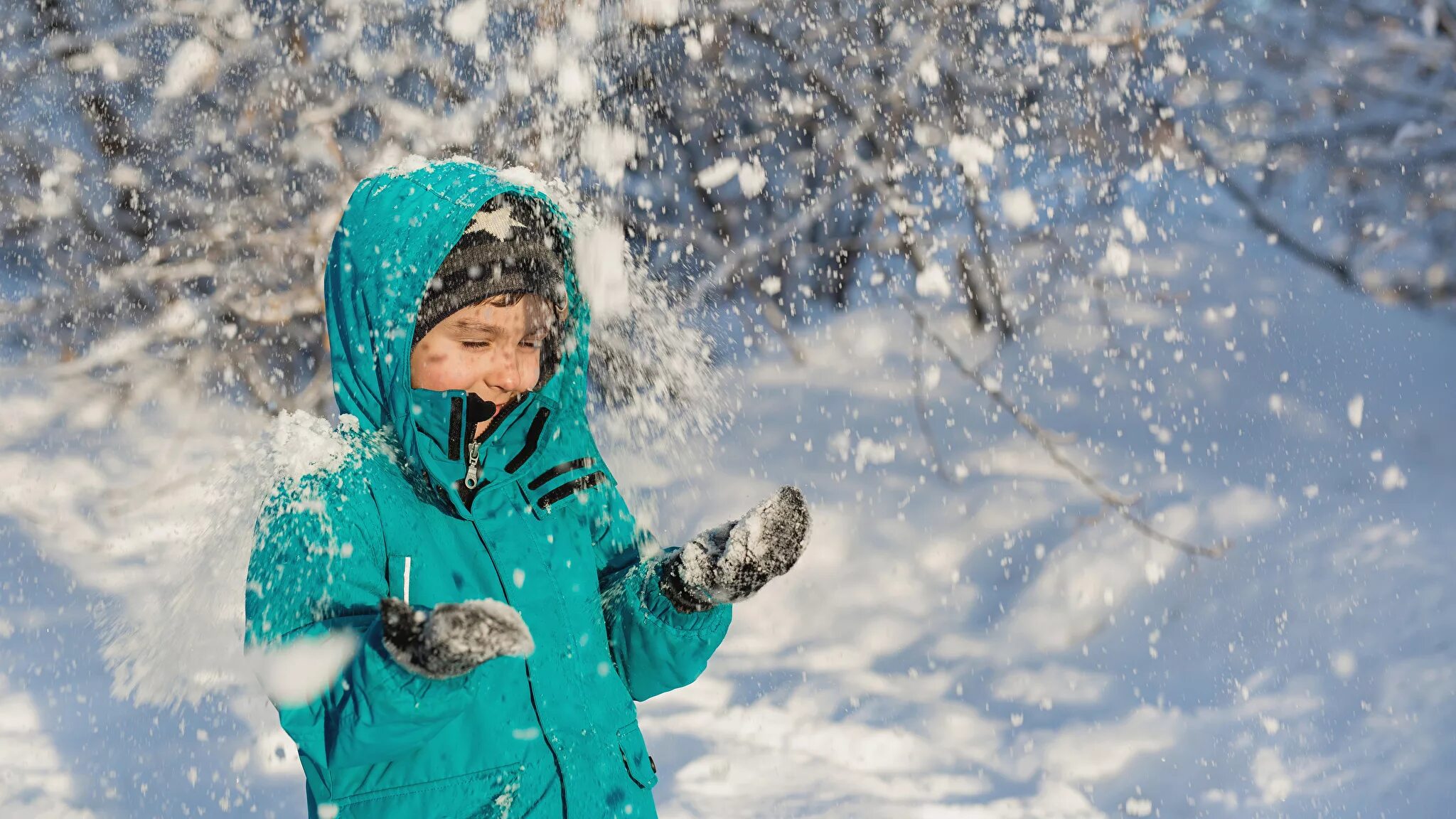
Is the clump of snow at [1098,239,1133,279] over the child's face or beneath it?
over

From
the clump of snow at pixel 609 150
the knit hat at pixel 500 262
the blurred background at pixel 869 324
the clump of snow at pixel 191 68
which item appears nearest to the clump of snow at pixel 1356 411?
the blurred background at pixel 869 324

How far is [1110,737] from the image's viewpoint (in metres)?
3.26

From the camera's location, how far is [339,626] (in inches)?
52.6

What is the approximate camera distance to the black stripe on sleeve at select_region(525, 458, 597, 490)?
1.71 metres

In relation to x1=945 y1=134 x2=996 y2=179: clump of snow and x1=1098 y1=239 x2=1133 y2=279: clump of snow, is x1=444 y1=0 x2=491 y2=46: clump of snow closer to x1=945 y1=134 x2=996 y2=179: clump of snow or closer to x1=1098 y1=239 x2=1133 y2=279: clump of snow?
x1=945 y1=134 x2=996 y2=179: clump of snow

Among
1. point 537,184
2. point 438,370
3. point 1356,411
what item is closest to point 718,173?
point 1356,411

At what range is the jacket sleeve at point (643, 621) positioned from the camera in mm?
1741

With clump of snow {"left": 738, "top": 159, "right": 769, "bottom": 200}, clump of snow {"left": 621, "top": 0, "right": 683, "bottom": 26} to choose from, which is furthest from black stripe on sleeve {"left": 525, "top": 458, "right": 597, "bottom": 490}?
clump of snow {"left": 738, "top": 159, "right": 769, "bottom": 200}

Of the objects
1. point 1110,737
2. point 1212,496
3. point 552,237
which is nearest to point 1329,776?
point 1110,737

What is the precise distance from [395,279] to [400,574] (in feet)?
1.31

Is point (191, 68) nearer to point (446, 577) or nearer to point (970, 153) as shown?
point (970, 153)

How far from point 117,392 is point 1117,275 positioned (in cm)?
420

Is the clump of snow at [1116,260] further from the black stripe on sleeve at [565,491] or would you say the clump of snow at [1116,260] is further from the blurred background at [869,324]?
the black stripe on sleeve at [565,491]

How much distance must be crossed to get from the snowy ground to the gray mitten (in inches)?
42.5
